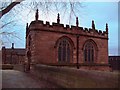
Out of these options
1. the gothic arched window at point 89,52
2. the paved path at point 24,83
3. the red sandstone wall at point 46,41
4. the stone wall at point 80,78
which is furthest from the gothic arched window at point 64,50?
the stone wall at point 80,78

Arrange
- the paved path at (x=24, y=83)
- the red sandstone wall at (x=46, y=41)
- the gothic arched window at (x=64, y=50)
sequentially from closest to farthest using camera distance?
the paved path at (x=24, y=83) < the red sandstone wall at (x=46, y=41) < the gothic arched window at (x=64, y=50)

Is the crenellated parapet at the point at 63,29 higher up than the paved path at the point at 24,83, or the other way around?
the crenellated parapet at the point at 63,29

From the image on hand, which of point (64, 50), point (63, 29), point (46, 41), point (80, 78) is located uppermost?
point (63, 29)

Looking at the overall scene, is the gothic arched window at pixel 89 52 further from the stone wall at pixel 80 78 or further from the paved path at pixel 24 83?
the stone wall at pixel 80 78

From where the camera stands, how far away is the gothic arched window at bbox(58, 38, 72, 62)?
24.6m

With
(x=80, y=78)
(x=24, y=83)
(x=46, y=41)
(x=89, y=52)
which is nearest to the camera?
(x=80, y=78)

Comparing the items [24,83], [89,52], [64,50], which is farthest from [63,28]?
[24,83]

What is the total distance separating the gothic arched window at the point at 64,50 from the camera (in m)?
24.6

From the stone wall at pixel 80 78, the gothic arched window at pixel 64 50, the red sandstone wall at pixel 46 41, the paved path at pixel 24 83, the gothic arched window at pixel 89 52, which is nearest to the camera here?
the stone wall at pixel 80 78

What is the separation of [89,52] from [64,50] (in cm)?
438

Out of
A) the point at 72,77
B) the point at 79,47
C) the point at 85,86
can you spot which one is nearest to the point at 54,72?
the point at 72,77

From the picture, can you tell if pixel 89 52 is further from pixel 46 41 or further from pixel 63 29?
pixel 46 41

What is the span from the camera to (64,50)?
25203mm

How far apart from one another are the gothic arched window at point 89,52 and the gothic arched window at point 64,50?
283cm
